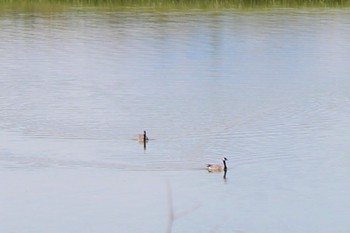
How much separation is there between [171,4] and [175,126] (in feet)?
60.2

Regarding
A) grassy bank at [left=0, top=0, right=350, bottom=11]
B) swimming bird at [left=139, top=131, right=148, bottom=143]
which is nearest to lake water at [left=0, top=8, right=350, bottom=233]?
swimming bird at [left=139, top=131, right=148, bottom=143]

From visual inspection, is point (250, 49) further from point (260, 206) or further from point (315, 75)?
point (260, 206)

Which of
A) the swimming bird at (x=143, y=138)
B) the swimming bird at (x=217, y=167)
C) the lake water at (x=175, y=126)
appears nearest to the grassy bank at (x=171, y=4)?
the lake water at (x=175, y=126)

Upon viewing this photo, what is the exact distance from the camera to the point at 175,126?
62.3 feet

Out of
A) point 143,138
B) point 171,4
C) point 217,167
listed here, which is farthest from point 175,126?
point 171,4

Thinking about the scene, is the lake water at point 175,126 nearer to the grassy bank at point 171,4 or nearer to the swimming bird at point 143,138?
the swimming bird at point 143,138

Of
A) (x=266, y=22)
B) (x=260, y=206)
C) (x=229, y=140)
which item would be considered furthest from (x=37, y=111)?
(x=266, y=22)

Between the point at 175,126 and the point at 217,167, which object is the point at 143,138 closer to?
the point at 175,126

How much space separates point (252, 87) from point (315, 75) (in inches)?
87.0

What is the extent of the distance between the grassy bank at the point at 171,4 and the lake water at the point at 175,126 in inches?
142

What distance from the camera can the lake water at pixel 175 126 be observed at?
45.9ft

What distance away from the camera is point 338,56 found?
2742cm

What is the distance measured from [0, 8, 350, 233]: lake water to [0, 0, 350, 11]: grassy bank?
361 centimetres

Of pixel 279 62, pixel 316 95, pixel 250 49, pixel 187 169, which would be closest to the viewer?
pixel 187 169
